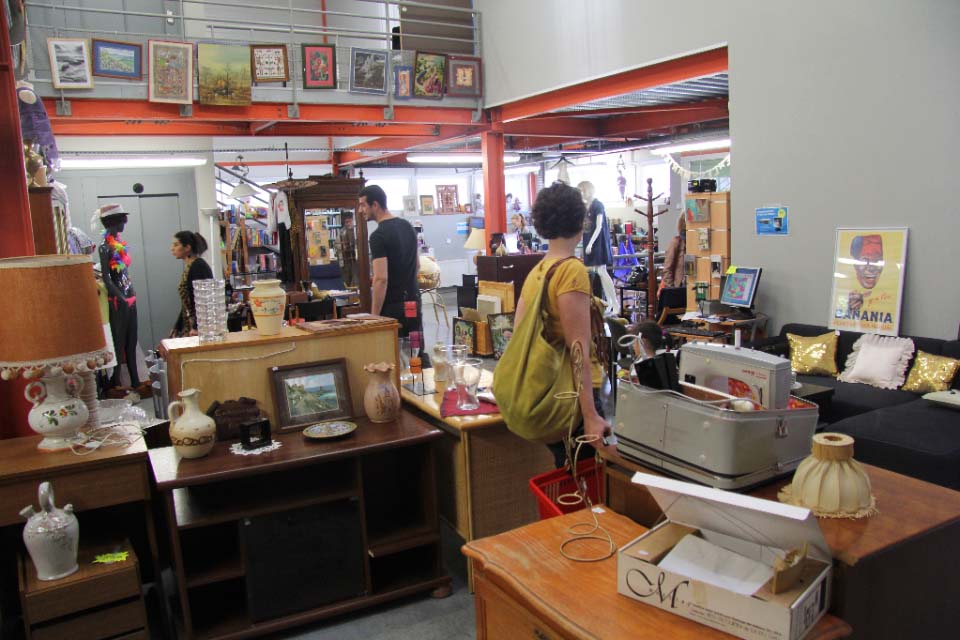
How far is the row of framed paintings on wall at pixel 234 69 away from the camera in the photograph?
6672 mm

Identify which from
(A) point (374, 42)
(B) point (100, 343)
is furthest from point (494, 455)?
(A) point (374, 42)

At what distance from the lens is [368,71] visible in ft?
27.1

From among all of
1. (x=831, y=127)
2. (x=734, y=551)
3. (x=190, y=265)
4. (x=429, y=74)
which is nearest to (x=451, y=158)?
(x=429, y=74)

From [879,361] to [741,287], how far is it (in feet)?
4.18

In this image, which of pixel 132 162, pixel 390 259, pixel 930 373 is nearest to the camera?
pixel 930 373

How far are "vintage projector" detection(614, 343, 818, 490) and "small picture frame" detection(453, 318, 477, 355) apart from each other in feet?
20.3

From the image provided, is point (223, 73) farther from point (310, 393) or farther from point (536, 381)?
point (536, 381)

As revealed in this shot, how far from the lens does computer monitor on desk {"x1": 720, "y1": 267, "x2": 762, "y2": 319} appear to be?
5.70m

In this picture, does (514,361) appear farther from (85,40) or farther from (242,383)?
(85,40)

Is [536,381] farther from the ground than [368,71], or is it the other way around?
[368,71]

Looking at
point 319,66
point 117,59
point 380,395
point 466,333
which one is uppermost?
point 319,66

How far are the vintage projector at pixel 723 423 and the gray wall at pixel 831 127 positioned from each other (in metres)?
3.59

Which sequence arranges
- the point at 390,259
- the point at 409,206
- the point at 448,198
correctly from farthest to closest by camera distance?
the point at 448,198, the point at 409,206, the point at 390,259

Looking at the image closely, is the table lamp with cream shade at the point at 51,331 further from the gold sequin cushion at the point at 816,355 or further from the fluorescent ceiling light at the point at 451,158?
the fluorescent ceiling light at the point at 451,158
